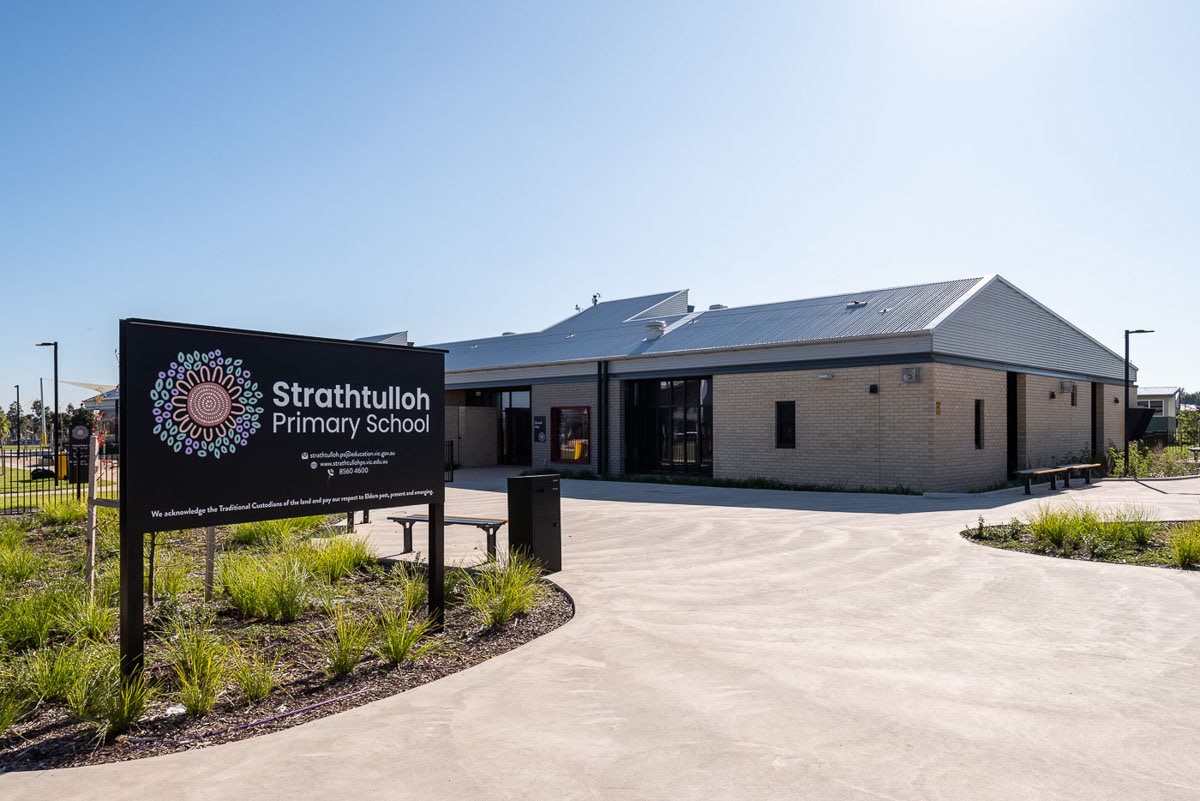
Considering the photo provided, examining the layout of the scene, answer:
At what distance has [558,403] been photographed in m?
28.9

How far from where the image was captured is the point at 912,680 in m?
5.66

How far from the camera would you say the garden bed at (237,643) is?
4.83 metres

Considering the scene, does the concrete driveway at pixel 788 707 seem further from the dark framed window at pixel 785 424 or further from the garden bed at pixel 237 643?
the dark framed window at pixel 785 424

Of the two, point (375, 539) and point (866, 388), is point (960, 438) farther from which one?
point (375, 539)

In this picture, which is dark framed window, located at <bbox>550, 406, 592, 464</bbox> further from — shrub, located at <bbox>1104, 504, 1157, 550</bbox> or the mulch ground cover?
shrub, located at <bbox>1104, 504, 1157, 550</bbox>

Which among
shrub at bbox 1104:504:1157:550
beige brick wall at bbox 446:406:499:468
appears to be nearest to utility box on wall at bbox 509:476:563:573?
shrub at bbox 1104:504:1157:550

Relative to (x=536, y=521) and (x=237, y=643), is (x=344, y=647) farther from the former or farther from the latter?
(x=536, y=521)

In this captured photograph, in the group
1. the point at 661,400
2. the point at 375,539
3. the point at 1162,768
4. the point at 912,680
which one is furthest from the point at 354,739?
the point at 661,400

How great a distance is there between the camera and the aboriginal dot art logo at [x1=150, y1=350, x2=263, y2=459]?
18.3ft

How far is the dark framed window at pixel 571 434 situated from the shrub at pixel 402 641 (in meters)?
21.2

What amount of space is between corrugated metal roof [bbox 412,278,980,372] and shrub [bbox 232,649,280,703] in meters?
17.7

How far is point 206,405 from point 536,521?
448 cm

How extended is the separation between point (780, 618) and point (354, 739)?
4.01 m

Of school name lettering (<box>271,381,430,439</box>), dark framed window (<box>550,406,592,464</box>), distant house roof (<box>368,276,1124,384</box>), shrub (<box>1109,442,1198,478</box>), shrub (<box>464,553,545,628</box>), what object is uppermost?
distant house roof (<box>368,276,1124,384</box>)
